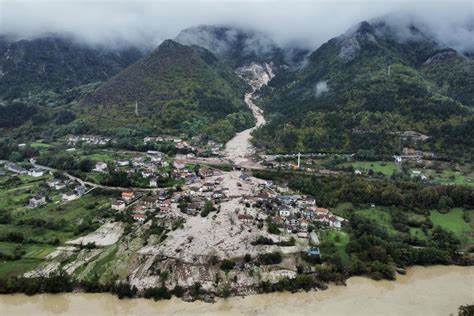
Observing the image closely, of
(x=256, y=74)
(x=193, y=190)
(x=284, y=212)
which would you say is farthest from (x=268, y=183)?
(x=256, y=74)

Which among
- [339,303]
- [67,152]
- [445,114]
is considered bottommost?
[339,303]

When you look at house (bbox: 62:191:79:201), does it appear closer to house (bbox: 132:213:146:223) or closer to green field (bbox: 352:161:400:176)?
house (bbox: 132:213:146:223)

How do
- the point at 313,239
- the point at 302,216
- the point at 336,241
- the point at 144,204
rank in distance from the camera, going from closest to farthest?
the point at 336,241 < the point at 313,239 < the point at 302,216 < the point at 144,204

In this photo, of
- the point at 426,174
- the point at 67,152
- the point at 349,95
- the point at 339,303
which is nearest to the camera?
the point at 339,303

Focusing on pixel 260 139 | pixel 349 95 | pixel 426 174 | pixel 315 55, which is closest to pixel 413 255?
pixel 426 174

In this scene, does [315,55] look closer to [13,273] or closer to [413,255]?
[413,255]

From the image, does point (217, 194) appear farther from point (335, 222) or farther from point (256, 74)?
point (256, 74)

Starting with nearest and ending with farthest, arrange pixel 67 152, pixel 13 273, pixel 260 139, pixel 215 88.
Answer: pixel 13 273, pixel 67 152, pixel 260 139, pixel 215 88
